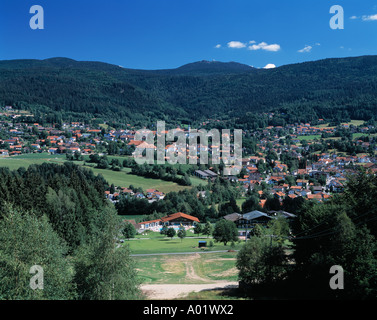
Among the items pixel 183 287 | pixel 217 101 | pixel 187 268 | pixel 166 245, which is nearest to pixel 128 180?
pixel 166 245

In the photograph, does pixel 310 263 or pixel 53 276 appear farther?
pixel 310 263

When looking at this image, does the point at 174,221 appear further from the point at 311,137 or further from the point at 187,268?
the point at 311,137

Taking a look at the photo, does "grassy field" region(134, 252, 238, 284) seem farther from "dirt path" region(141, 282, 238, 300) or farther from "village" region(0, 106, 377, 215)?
"village" region(0, 106, 377, 215)

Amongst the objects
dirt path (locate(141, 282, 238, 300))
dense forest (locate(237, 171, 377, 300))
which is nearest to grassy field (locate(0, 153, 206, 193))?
dirt path (locate(141, 282, 238, 300))

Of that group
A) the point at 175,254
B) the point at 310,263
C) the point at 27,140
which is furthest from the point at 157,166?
the point at 310,263

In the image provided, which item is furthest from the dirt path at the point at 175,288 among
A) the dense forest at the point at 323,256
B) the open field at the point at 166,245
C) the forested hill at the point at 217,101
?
the forested hill at the point at 217,101

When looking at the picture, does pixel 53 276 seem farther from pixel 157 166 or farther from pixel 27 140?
pixel 27 140
